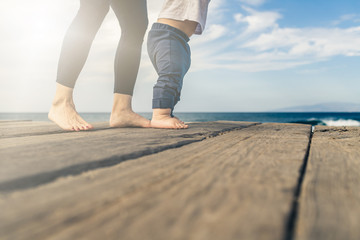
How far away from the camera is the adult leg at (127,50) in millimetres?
1835

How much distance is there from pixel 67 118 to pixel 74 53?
0.39 m

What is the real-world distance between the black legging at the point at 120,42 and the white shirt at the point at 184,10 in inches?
8.1

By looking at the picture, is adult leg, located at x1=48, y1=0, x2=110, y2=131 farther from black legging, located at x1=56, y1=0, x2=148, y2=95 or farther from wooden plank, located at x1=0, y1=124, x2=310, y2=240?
wooden plank, located at x1=0, y1=124, x2=310, y2=240

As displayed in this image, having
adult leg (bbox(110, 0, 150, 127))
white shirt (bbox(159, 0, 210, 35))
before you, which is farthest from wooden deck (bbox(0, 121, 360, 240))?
white shirt (bbox(159, 0, 210, 35))

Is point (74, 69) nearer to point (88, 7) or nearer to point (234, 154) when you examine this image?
point (88, 7)

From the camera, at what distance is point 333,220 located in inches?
12.8

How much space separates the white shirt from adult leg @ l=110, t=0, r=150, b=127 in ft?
0.60

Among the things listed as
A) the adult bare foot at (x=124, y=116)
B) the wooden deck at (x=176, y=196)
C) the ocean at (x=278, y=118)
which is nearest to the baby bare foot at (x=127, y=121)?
the adult bare foot at (x=124, y=116)

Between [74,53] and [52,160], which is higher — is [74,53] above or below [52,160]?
above

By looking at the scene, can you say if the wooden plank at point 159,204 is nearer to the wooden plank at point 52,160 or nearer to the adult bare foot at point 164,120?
the wooden plank at point 52,160

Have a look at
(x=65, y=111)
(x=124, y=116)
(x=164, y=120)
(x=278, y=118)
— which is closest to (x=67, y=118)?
(x=65, y=111)

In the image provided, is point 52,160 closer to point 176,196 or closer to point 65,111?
point 176,196

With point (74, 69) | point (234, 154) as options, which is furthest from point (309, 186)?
point (74, 69)

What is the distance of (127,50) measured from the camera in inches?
75.4
